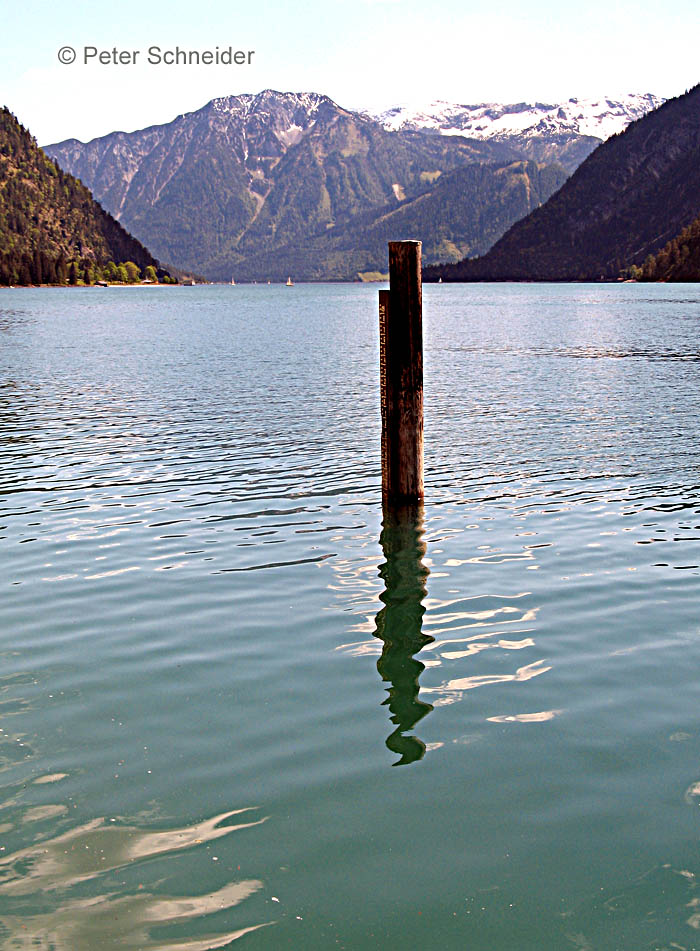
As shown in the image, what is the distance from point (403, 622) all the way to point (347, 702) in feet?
9.35

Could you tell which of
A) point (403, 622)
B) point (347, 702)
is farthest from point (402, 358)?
point (347, 702)

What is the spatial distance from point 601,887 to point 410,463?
481 inches

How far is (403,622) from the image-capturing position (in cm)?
1276

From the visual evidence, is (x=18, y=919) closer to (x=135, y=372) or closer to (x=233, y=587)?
(x=233, y=587)

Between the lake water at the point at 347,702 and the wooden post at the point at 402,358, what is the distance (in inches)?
59.1

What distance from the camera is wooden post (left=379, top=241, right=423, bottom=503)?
17.2 metres

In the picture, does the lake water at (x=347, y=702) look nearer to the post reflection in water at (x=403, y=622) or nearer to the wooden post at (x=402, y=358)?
the post reflection in water at (x=403, y=622)

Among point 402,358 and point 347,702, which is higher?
point 402,358

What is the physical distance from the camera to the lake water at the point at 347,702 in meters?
6.61

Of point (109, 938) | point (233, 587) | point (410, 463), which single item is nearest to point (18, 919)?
point (109, 938)

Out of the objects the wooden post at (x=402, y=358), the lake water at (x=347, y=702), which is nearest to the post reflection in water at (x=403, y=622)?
the lake water at (x=347, y=702)

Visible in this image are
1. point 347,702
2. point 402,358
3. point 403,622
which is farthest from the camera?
point 402,358

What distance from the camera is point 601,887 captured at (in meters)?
6.71

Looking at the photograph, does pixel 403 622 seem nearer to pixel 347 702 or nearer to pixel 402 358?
pixel 347 702
